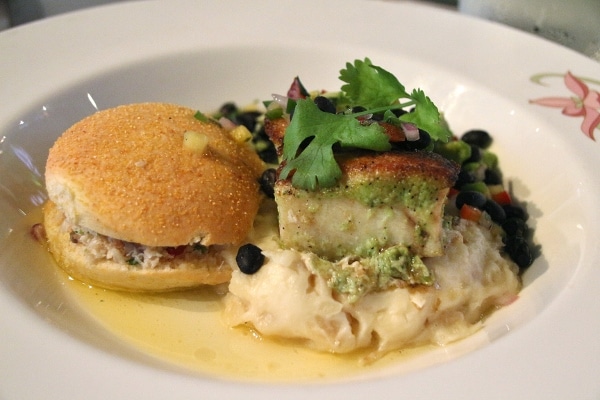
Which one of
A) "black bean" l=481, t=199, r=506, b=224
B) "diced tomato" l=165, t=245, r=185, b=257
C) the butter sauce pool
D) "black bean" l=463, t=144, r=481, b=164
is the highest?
"black bean" l=463, t=144, r=481, b=164

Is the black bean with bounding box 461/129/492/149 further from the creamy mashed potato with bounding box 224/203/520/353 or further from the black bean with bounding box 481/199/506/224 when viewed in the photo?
the creamy mashed potato with bounding box 224/203/520/353

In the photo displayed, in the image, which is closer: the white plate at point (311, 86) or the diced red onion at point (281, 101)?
the white plate at point (311, 86)

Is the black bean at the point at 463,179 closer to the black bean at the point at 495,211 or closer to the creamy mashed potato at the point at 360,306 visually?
the black bean at the point at 495,211

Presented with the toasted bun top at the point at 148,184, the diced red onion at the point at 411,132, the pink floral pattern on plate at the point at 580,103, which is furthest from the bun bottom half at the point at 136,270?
the pink floral pattern on plate at the point at 580,103

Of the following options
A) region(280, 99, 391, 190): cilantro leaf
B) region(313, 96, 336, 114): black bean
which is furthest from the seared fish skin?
region(313, 96, 336, 114): black bean

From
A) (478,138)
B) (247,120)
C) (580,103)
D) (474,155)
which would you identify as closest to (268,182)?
(247,120)

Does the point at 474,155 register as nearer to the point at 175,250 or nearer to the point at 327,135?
the point at 327,135

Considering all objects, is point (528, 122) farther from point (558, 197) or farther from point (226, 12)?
point (226, 12)
